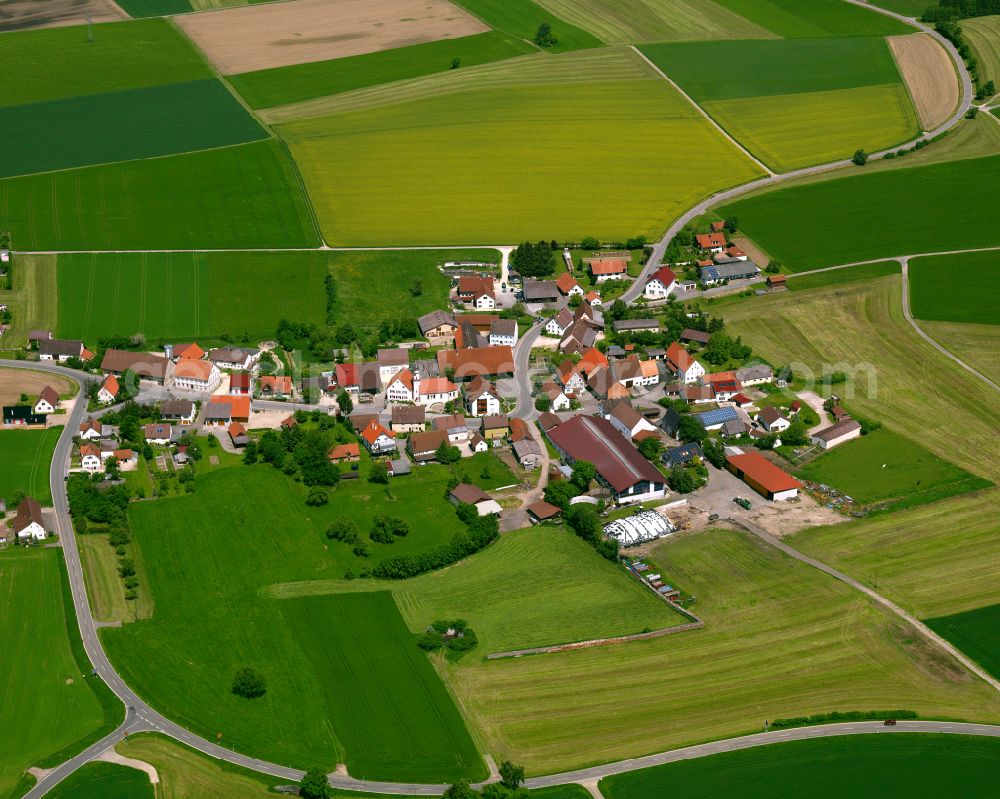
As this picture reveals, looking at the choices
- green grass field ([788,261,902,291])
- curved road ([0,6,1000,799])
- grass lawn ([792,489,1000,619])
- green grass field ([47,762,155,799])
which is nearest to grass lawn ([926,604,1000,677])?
grass lawn ([792,489,1000,619])

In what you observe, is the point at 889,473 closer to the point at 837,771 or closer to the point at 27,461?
the point at 837,771

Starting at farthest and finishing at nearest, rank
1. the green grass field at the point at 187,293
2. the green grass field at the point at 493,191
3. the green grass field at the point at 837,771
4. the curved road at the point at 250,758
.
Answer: the green grass field at the point at 493,191, the green grass field at the point at 187,293, the curved road at the point at 250,758, the green grass field at the point at 837,771

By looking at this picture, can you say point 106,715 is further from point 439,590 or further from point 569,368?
point 569,368

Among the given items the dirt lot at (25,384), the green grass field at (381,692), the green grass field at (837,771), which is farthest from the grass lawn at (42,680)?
the green grass field at (837,771)

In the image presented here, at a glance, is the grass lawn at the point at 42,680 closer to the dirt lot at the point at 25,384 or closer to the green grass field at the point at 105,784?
the green grass field at the point at 105,784

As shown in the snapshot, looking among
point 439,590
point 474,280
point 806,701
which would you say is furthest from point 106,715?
point 474,280
